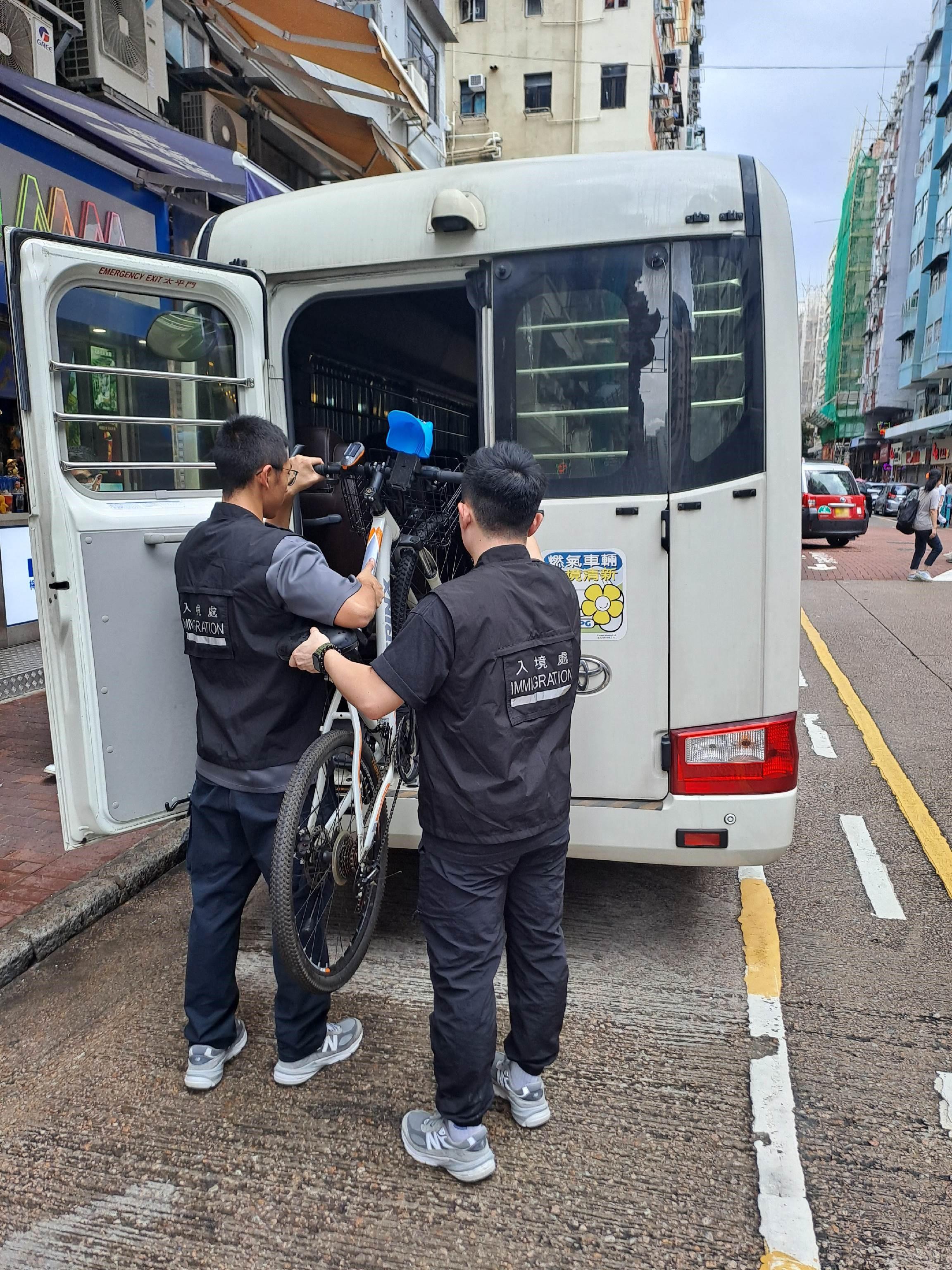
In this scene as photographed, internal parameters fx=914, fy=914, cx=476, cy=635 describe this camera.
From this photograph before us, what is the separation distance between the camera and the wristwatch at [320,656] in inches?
99.5

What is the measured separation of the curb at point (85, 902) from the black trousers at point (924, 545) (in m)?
14.2

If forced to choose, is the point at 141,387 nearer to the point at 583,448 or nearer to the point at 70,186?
the point at 583,448

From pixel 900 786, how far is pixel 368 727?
13.1 feet

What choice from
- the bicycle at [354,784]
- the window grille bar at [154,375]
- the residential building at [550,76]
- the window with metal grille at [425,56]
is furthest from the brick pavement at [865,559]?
the residential building at [550,76]

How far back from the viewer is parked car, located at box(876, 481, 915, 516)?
121 ft

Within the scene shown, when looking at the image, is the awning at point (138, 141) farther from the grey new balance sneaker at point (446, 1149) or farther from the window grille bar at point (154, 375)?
the grey new balance sneaker at point (446, 1149)

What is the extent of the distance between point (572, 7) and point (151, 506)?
3508 cm

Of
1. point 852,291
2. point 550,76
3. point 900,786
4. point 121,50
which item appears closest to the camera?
point 900,786

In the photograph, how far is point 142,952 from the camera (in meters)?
3.71

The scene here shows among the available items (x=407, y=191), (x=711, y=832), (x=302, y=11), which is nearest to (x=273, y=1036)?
(x=711, y=832)

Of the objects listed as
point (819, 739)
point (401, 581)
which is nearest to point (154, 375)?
point (401, 581)

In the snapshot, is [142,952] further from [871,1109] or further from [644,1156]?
[871,1109]

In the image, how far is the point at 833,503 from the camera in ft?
64.8

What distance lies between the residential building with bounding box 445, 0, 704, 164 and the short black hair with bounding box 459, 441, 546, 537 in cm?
3202
